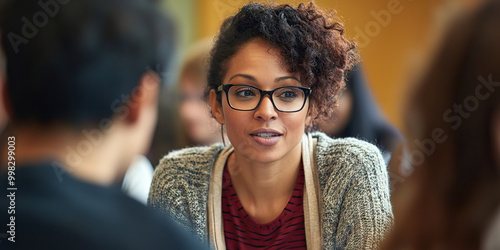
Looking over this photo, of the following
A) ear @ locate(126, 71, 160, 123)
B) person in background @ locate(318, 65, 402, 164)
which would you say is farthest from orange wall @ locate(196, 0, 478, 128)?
ear @ locate(126, 71, 160, 123)

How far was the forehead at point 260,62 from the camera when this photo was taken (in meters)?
1.74

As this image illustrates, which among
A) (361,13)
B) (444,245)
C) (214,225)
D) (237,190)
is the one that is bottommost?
(444,245)

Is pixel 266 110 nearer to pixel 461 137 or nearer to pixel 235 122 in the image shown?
pixel 235 122

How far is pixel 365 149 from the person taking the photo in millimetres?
1765

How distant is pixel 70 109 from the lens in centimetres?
85

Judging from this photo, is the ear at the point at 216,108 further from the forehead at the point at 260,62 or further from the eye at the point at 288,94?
the eye at the point at 288,94

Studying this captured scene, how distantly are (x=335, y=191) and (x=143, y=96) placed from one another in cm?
92

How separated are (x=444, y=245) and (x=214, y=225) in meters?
1.04

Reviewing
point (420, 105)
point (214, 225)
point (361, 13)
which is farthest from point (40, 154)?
point (361, 13)

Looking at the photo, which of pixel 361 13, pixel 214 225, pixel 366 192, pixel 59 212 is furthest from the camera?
pixel 361 13

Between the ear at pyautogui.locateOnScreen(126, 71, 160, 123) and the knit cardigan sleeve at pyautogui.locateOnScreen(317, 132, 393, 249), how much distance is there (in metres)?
0.88

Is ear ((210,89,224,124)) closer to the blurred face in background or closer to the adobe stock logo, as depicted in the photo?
the blurred face in background

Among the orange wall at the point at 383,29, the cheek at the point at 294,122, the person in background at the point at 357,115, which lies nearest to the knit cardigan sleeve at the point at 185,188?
the cheek at the point at 294,122

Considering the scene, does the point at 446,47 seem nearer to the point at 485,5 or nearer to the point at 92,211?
the point at 485,5
